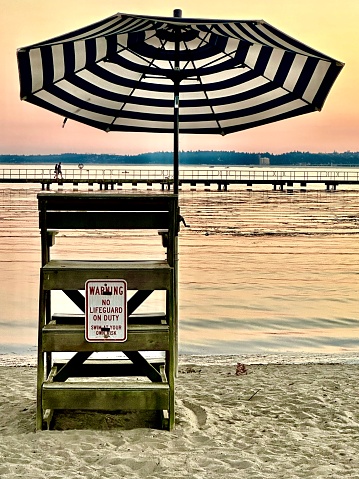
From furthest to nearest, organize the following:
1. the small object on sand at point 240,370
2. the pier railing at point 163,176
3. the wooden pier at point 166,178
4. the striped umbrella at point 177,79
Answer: the pier railing at point 163,176 → the wooden pier at point 166,178 → the small object on sand at point 240,370 → the striped umbrella at point 177,79

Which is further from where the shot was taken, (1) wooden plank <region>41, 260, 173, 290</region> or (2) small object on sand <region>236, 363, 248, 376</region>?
(2) small object on sand <region>236, 363, 248, 376</region>

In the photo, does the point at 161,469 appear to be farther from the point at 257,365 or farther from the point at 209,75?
the point at 209,75

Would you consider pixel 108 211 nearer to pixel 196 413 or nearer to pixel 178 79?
pixel 196 413

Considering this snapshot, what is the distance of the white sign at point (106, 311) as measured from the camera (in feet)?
13.8

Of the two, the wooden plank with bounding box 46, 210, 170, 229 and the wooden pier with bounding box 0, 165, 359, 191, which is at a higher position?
the wooden plank with bounding box 46, 210, 170, 229

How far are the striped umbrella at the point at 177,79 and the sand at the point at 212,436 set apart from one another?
1666 millimetres

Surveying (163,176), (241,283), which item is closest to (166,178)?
(163,176)

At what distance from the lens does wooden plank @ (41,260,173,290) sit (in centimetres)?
417

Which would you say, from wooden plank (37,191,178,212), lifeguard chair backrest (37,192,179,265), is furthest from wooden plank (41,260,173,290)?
wooden plank (37,191,178,212)

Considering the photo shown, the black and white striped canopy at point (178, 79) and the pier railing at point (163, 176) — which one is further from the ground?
the black and white striped canopy at point (178, 79)

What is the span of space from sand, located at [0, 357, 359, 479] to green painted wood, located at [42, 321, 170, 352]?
509 mm

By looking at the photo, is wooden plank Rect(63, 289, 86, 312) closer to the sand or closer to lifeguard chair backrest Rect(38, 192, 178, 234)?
lifeguard chair backrest Rect(38, 192, 178, 234)

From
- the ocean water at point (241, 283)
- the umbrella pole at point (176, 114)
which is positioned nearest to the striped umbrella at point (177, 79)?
the umbrella pole at point (176, 114)

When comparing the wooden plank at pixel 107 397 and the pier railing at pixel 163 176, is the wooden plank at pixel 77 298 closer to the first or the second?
the wooden plank at pixel 107 397
